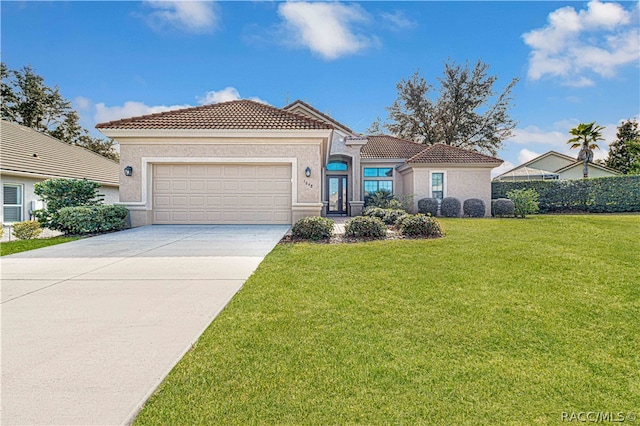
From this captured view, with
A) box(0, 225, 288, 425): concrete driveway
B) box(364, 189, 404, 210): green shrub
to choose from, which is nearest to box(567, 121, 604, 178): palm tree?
box(364, 189, 404, 210): green shrub

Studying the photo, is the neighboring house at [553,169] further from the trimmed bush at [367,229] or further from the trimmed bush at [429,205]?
the trimmed bush at [367,229]

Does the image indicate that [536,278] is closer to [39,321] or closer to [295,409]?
[295,409]

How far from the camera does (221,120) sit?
1270cm

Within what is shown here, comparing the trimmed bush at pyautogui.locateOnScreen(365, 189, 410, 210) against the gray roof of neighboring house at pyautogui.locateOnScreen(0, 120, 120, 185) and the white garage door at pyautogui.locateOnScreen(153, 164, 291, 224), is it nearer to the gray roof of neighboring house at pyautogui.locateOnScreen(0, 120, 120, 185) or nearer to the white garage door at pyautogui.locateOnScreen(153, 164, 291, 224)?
the white garage door at pyautogui.locateOnScreen(153, 164, 291, 224)

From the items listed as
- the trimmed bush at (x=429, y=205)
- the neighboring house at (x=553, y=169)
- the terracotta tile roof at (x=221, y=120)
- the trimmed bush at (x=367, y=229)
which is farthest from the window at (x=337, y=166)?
the neighboring house at (x=553, y=169)

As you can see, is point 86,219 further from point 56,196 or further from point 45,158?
point 45,158

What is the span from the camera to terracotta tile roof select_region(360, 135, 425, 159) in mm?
21038

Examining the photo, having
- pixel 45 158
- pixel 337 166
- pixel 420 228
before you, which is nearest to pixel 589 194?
pixel 337 166

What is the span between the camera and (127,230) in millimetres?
11406

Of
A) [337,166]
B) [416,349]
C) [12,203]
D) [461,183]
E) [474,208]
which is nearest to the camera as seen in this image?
[416,349]

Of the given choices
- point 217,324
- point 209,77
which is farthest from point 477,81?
point 217,324

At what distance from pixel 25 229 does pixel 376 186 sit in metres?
17.2

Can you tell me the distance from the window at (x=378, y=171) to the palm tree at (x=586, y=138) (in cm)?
1713

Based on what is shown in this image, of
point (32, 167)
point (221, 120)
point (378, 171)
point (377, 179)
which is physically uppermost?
point (221, 120)
